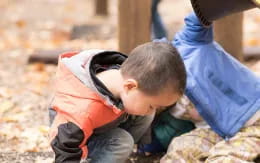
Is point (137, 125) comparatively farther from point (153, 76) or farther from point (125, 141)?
point (153, 76)

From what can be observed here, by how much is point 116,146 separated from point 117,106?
8.3 inches

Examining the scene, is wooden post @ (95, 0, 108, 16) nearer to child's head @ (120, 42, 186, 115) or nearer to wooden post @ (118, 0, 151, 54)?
wooden post @ (118, 0, 151, 54)

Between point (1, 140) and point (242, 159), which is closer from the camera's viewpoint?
point (242, 159)

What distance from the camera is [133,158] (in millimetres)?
2814

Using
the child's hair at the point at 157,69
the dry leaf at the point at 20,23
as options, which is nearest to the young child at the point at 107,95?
the child's hair at the point at 157,69

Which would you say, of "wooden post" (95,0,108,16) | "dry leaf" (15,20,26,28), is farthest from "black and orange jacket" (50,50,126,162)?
Result: "wooden post" (95,0,108,16)

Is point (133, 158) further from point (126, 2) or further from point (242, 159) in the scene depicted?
point (126, 2)

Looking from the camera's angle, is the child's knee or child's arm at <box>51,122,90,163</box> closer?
child's arm at <box>51,122,90,163</box>

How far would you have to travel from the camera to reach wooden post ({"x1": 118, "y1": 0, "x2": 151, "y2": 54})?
3.28m

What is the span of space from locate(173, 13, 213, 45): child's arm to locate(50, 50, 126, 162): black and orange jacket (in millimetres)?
397

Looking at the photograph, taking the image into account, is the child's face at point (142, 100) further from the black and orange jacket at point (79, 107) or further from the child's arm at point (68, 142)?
the child's arm at point (68, 142)

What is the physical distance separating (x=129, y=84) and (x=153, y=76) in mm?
104

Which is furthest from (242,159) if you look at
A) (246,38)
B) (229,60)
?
(246,38)

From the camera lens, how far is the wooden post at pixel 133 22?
3283mm
